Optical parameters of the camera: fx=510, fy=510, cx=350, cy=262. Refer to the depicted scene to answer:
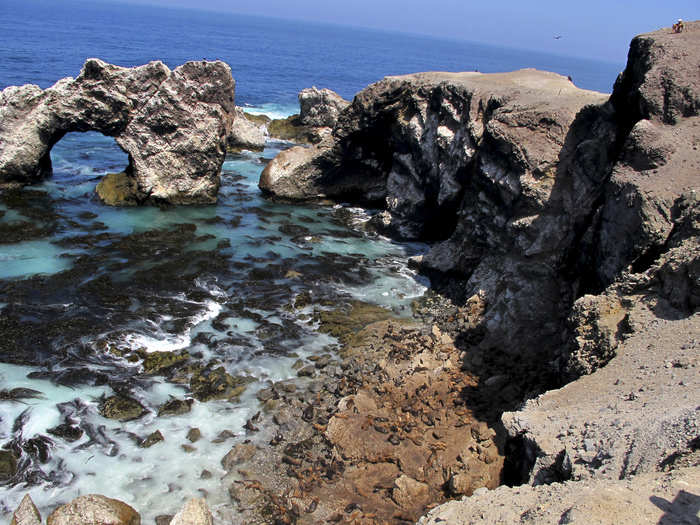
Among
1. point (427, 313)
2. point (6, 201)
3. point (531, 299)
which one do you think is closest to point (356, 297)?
point (427, 313)

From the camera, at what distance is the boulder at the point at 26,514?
377 inches

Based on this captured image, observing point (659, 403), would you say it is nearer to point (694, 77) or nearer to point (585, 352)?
point (585, 352)

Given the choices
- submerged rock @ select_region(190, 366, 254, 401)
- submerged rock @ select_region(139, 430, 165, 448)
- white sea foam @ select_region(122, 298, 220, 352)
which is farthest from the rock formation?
white sea foam @ select_region(122, 298, 220, 352)

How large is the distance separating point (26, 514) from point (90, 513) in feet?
4.43

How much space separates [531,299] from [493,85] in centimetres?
1092

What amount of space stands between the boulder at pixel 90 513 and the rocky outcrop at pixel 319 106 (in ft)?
135

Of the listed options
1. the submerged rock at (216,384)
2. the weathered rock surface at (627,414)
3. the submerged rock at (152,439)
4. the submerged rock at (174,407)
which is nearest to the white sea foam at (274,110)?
the submerged rock at (216,384)

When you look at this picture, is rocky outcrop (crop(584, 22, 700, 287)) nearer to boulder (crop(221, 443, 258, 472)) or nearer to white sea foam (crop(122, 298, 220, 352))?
boulder (crop(221, 443, 258, 472))

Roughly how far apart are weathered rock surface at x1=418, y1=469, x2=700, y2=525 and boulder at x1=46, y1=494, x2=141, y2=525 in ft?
19.4

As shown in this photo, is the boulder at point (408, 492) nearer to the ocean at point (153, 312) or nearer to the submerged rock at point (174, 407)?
the ocean at point (153, 312)

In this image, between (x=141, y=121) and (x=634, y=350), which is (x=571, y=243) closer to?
(x=634, y=350)

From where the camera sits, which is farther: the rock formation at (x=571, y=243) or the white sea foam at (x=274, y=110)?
the white sea foam at (x=274, y=110)

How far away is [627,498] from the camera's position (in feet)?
20.9

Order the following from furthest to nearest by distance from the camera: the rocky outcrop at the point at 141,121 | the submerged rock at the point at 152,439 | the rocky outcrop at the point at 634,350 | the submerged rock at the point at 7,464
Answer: the rocky outcrop at the point at 141,121 < the submerged rock at the point at 152,439 < the submerged rock at the point at 7,464 < the rocky outcrop at the point at 634,350
